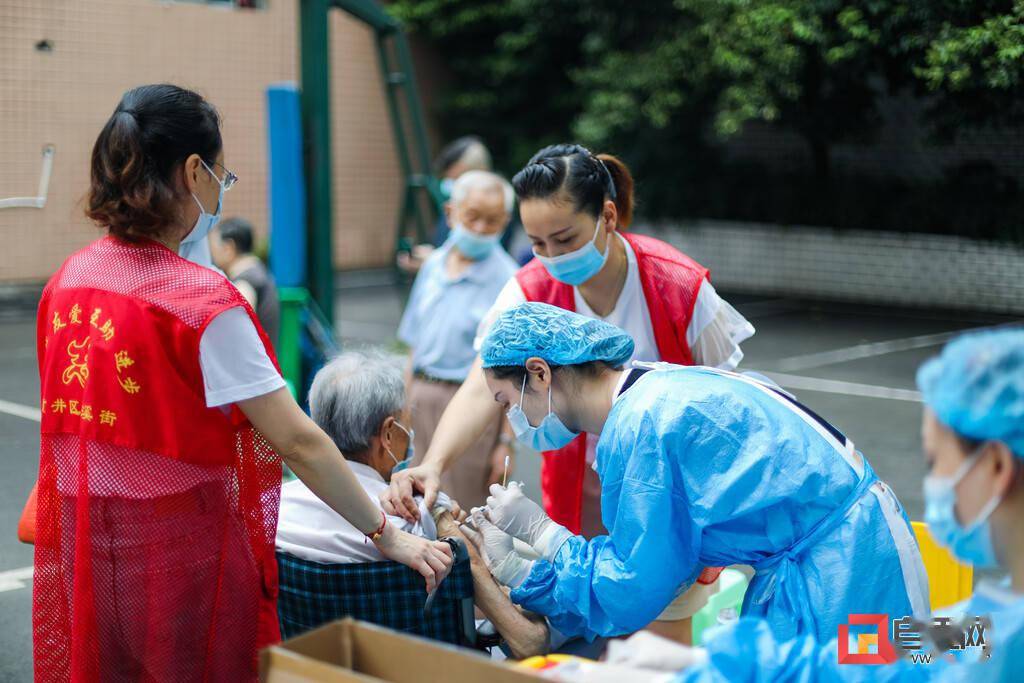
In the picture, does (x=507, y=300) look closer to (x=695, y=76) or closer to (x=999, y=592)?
(x=999, y=592)

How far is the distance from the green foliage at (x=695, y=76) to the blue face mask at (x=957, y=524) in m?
6.31

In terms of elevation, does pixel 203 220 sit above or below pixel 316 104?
below

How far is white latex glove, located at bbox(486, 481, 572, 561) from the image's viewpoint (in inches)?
91.4

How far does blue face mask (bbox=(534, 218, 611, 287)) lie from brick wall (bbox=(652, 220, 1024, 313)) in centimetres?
1051

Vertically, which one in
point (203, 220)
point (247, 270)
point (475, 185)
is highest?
point (475, 185)

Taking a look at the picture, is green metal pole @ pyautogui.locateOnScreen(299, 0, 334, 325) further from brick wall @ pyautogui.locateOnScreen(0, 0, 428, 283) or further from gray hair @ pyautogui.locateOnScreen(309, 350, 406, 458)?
gray hair @ pyautogui.locateOnScreen(309, 350, 406, 458)

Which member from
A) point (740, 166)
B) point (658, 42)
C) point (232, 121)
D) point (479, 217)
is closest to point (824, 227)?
point (740, 166)

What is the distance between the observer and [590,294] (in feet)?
10.1

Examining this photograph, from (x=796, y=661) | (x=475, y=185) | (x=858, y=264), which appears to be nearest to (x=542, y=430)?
(x=796, y=661)

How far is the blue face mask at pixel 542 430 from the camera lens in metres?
2.39

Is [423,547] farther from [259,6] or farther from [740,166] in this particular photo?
[740,166]

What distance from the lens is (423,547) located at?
2.29m

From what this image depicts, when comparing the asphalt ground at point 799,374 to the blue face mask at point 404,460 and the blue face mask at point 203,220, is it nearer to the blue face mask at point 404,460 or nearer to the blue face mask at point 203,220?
the blue face mask at point 404,460

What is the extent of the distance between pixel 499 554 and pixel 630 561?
0.39m
